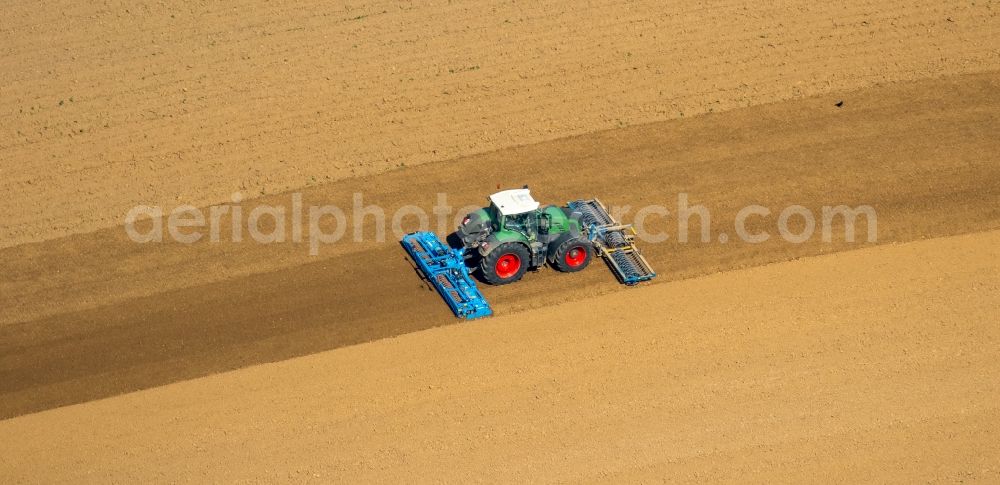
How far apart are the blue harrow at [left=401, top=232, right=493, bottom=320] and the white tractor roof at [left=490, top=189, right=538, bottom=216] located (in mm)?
1206

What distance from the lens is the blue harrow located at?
71.6ft

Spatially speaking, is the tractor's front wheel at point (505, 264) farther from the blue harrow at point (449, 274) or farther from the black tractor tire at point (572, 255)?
the black tractor tire at point (572, 255)

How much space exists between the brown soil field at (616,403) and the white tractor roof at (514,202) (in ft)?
6.48

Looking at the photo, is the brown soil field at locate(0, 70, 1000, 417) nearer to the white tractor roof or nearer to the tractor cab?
the tractor cab

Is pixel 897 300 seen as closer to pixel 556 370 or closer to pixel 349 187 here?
pixel 556 370

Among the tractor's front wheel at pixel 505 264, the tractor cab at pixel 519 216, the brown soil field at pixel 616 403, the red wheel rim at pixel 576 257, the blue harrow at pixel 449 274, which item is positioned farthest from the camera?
the red wheel rim at pixel 576 257

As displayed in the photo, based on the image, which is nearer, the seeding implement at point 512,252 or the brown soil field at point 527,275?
the brown soil field at point 527,275

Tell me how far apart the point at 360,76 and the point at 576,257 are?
10184mm

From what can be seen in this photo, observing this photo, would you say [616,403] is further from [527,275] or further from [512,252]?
[527,275]

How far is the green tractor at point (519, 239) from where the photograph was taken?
2211cm

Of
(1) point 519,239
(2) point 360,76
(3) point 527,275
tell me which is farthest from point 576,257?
(2) point 360,76

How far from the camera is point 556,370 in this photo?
20578 millimetres

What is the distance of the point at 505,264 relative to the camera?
22469mm

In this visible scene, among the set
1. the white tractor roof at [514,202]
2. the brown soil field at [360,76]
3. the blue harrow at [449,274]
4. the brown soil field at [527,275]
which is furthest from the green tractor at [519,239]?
the brown soil field at [360,76]
